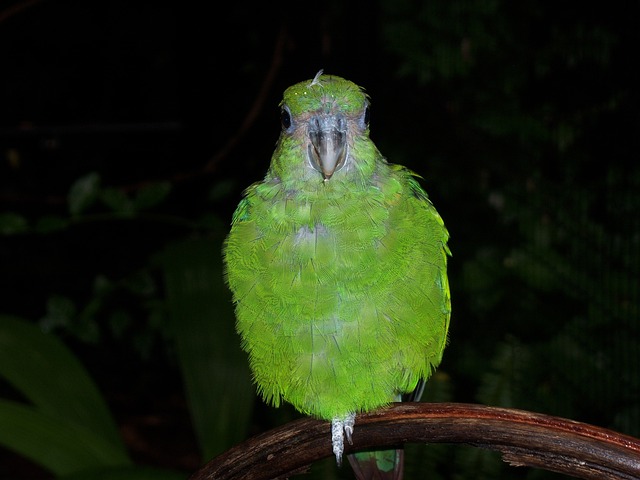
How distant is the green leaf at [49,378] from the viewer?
251cm

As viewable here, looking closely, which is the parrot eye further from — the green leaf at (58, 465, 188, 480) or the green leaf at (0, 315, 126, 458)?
the green leaf at (0, 315, 126, 458)

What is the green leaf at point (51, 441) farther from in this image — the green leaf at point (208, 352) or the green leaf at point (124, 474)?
the green leaf at point (208, 352)

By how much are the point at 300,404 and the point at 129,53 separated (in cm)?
362

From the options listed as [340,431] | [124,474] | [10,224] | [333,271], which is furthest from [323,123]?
[10,224]

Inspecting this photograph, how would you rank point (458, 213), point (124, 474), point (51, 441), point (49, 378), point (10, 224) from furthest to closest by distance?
point (458, 213) → point (10, 224) → point (49, 378) → point (51, 441) → point (124, 474)

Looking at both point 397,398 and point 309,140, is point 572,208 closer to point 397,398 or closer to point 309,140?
point 397,398

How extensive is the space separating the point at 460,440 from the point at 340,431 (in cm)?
32

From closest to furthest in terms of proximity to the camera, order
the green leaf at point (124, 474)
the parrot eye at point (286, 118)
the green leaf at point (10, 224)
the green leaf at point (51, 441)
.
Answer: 1. the parrot eye at point (286, 118)
2. the green leaf at point (124, 474)
3. the green leaf at point (51, 441)
4. the green leaf at point (10, 224)

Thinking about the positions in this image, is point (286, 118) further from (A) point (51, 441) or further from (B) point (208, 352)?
(A) point (51, 441)

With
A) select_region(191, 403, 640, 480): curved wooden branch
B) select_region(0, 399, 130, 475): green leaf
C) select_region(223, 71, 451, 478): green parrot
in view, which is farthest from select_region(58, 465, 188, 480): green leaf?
select_region(191, 403, 640, 480): curved wooden branch

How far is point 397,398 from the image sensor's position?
1.85 meters

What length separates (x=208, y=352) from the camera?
262 centimetres

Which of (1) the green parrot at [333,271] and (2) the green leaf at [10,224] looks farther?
(2) the green leaf at [10,224]

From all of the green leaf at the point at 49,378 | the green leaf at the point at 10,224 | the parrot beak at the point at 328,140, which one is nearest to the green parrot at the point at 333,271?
the parrot beak at the point at 328,140
